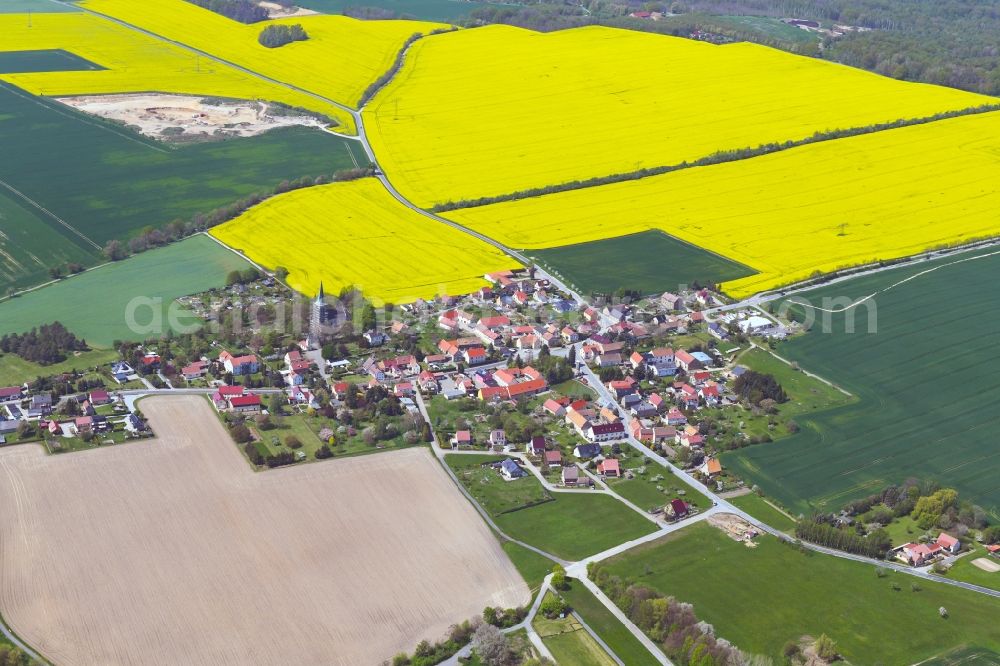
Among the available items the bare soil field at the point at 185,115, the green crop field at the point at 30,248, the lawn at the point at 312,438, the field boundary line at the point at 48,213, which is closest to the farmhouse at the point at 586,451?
the lawn at the point at 312,438

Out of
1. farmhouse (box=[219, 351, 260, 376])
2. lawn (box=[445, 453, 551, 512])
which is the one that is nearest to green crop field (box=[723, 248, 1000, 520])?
lawn (box=[445, 453, 551, 512])

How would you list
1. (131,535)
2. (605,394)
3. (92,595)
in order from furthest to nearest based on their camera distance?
(605,394)
(131,535)
(92,595)

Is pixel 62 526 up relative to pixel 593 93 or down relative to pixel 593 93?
down

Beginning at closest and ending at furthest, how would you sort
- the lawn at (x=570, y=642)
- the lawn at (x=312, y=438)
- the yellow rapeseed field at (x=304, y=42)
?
1. the lawn at (x=570, y=642)
2. the lawn at (x=312, y=438)
3. the yellow rapeseed field at (x=304, y=42)

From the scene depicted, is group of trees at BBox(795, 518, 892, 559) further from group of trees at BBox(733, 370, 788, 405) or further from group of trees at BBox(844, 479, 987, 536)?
group of trees at BBox(733, 370, 788, 405)

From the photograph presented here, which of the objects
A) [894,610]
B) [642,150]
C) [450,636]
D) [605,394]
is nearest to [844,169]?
[642,150]

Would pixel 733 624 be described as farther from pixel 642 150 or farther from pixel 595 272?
Answer: pixel 642 150

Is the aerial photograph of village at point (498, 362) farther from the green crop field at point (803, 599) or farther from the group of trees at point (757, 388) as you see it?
the group of trees at point (757, 388)

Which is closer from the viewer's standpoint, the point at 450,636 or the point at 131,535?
the point at 450,636
